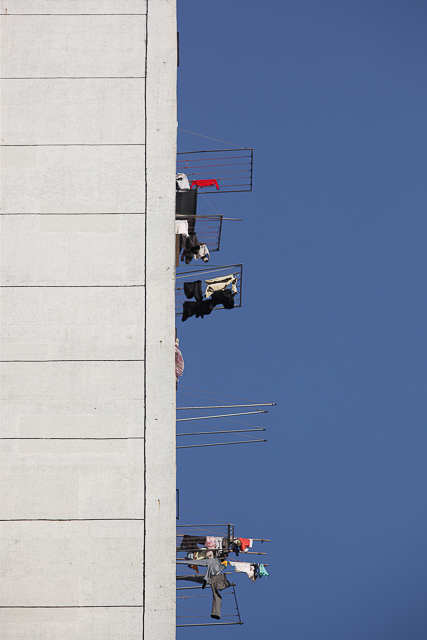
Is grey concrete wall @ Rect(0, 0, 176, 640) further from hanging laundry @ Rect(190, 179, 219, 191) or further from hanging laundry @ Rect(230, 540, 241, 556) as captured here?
hanging laundry @ Rect(230, 540, 241, 556)

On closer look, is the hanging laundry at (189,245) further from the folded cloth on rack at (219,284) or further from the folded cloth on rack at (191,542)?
the folded cloth on rack at (191,542)

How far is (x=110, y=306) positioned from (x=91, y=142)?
7.82 ft

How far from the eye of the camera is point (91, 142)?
888 centimetres

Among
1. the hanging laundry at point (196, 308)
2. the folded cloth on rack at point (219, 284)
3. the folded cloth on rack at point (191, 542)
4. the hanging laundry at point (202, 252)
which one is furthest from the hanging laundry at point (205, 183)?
the folded cloth on rack at point (191, 542)

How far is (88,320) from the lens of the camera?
8641 mm

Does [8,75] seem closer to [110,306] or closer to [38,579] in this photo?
[110,306]

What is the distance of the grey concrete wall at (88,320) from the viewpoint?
8.25 metres

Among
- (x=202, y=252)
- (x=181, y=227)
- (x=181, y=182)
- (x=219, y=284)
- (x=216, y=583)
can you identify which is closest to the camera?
(x=181, y=227)

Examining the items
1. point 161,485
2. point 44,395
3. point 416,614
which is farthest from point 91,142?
point 416,614

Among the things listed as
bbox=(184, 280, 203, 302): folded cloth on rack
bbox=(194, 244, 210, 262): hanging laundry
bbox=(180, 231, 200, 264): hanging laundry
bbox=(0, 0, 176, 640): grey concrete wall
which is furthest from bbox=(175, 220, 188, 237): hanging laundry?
bbox=(184, 280, 203, 302): folded cloth on rack

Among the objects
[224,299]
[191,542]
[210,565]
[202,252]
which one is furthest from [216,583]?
[202,252]

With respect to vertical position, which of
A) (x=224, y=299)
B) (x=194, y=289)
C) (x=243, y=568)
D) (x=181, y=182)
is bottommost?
(x=243, y=568)

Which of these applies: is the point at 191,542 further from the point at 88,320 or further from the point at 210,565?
the point at 88,320

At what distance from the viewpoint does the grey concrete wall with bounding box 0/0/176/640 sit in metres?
8.25
